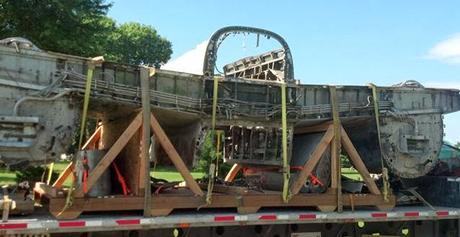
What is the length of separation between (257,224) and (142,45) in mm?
50007

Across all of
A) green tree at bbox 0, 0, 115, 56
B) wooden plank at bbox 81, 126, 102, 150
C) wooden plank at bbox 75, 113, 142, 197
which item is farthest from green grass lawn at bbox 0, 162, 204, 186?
green tree at bbox 0, 0, 115, 56

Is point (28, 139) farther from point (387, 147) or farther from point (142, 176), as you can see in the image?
point (387, 147)

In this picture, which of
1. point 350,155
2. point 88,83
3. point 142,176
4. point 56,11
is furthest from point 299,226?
point 56,11

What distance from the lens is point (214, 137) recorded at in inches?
348

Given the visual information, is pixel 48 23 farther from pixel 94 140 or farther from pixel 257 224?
pixel 257 224

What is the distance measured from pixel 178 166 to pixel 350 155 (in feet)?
9.43

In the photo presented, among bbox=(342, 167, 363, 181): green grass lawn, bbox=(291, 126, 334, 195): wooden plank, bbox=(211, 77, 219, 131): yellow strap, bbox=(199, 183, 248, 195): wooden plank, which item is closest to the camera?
bbox=(211, 77, 219, 131): yellow strap

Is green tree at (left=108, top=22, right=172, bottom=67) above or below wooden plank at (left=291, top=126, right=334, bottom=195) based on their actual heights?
above

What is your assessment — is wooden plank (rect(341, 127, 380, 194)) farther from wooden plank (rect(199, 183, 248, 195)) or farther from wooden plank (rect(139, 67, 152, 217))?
wooden plank (rect(139, 67, 152, 217))

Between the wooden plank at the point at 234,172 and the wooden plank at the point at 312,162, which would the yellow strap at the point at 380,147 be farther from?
the wooden plank at the point at 234,172

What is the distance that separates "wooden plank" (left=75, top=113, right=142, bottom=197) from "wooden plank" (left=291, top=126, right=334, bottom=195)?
8.23 feet

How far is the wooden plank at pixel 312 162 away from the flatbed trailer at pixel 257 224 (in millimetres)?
374

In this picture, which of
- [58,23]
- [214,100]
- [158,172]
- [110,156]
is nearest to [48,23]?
[58,23]

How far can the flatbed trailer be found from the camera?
6.35 metres
